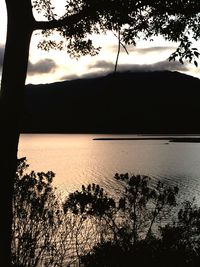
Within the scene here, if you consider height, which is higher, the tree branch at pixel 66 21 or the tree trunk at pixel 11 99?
the tree branch at pixel 66 21

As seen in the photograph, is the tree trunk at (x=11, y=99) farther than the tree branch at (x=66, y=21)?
No

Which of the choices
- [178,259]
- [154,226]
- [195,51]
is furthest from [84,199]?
[154,226]

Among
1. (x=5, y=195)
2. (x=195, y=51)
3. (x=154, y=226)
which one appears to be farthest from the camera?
(x=154, y=226)

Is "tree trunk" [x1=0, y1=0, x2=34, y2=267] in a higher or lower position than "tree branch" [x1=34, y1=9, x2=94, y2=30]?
lower

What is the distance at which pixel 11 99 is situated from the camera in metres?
8.75

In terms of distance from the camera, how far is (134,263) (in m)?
13.6

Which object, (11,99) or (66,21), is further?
(66,21)

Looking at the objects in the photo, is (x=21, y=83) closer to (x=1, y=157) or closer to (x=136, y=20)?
(x=1, y=157)

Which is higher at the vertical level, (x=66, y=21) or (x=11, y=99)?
(x=66, y=21)

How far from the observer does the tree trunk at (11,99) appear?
8.56 meters

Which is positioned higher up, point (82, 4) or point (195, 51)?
point (82, 4)

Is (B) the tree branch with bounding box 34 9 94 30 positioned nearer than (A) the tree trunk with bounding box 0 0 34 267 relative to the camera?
No

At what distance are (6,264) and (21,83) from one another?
3.82 m

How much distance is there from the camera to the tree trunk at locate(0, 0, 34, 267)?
28.1 feet
